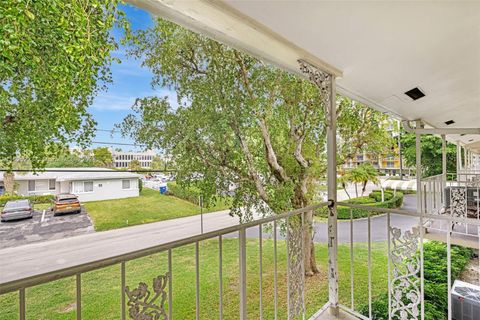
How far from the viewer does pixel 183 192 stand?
16.3ft

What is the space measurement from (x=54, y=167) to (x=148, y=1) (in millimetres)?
3603

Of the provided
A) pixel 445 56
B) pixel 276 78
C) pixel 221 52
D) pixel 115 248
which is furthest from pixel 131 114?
pixel 445 56

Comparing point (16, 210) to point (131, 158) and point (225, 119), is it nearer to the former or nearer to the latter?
point (131, 158)

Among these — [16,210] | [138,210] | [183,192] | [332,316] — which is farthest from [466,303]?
[16,210]

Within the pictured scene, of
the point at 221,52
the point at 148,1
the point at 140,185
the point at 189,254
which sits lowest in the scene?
the point at 189,254

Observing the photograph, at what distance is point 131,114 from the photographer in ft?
16.0

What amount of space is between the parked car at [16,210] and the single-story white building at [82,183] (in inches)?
5.3

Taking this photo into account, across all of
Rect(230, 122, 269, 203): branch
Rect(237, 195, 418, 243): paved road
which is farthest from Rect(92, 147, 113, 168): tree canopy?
Rect(237, 195, 418, 243): paved road

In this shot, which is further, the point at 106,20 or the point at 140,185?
the point at 140,185

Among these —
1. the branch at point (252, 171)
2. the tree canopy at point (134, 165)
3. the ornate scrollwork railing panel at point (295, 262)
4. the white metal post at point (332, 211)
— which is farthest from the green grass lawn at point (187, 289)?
the white metal post at point (332, 211)

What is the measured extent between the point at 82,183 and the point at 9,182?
825mm

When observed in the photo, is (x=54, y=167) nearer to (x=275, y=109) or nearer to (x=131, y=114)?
(x=131, y=114)

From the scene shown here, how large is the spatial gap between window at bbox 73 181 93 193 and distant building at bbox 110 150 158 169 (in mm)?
465

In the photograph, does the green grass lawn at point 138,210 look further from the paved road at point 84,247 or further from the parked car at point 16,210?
the parked car at point 16,210
